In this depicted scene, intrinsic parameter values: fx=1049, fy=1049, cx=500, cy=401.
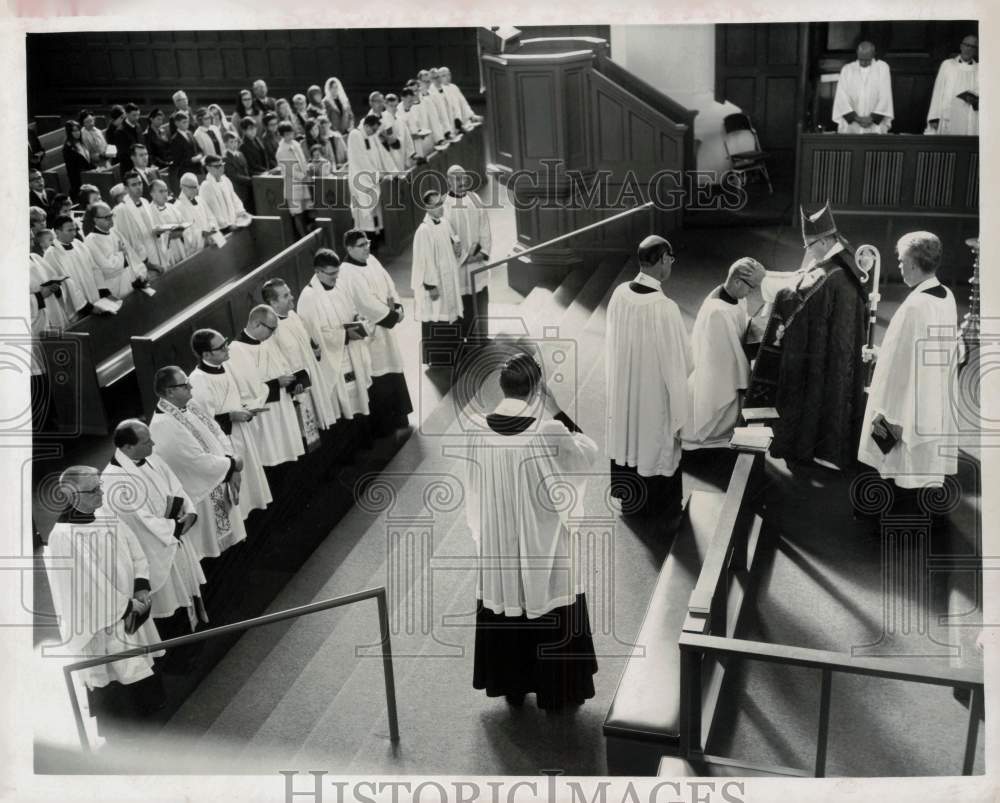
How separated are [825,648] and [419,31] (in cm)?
1683

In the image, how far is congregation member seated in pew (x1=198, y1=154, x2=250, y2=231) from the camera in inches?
462

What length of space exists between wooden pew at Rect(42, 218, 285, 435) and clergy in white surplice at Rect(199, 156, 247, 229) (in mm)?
642

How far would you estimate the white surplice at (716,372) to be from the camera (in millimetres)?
7129

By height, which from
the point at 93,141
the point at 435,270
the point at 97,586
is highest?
the point at 93,141

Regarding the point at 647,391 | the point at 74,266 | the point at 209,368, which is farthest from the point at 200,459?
the point at 74,266

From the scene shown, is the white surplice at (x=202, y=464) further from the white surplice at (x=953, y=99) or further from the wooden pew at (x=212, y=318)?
the white surplice at (x=953, y=99)

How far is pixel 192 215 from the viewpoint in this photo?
11.6 m

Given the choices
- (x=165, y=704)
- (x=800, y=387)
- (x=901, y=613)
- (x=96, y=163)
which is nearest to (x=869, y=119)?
(x=800, y=387)

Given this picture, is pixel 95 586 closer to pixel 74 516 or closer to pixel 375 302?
pixel 74 516

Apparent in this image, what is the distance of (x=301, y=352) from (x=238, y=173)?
623cm

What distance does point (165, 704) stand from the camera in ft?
20.0

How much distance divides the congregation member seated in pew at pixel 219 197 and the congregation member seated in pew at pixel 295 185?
39.4 inches

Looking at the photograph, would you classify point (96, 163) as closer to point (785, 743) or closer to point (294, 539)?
point (294, 539)

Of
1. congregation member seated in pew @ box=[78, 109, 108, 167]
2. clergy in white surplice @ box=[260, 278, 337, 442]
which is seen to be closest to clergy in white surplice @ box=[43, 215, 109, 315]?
clergy in white surplice @ box=[260, 278, 337, 442]
